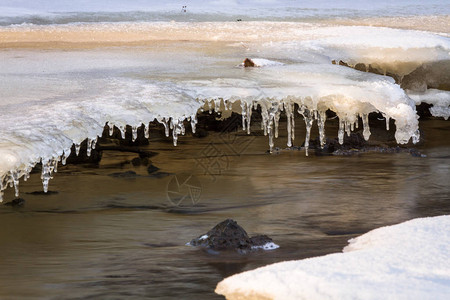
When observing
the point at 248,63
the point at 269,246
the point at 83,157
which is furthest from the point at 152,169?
the point at 269,246

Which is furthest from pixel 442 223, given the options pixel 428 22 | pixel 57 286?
pixel 428 22

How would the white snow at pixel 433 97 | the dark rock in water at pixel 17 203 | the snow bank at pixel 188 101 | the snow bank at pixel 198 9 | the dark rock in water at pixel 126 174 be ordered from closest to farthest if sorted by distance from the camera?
1. the snow bank at pixel 188 101
2. the dark rock in water at pixel 17 203
3. the white snow at pixel 433 97
4. the dark rock in water at pixel 126 174
5. the snow bank at pixel 198 9

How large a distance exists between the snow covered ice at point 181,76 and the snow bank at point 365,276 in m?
1.63

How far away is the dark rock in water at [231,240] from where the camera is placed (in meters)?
5.88

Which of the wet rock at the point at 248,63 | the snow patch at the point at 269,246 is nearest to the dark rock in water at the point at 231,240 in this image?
the snow patch at the point at 269,246

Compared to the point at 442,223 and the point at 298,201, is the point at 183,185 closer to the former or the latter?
the point at 298,201

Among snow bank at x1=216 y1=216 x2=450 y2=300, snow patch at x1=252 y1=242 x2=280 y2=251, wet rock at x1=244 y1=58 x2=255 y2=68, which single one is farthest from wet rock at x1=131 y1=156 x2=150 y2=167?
snow bank at x1=216 y1=216 x2=450 y2=300

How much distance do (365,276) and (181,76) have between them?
3273 millimetres

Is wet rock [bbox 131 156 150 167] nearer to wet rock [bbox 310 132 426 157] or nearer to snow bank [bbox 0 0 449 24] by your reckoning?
snow bank [bbox 0 0 449 24]

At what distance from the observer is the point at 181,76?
22.4 ft

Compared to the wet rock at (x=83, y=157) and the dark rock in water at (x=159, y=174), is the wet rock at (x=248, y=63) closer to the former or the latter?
the dark rock in water at (x=159, y=174)

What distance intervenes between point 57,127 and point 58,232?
190 centimetres

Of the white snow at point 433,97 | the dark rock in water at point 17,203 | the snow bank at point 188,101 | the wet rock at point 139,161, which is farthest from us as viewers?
the wet rock at point 139,161

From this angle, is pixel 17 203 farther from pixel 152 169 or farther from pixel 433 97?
pixel 433 97
